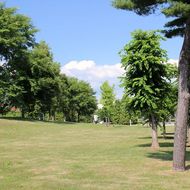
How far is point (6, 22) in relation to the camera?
54.4 m

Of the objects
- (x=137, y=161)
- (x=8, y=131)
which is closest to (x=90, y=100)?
(x=8, y=131)

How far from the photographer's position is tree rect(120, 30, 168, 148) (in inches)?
950

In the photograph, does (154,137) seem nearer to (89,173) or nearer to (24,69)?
(89,173)

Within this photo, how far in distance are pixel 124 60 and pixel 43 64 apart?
36.1 metres

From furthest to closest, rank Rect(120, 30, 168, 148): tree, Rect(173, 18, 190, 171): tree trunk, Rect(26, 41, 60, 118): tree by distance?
Rect(26, 41, 60, 118): tree, Rect(120, 30, 168, 148): tree, Rect(173, 18, 190, 171): tree trunk

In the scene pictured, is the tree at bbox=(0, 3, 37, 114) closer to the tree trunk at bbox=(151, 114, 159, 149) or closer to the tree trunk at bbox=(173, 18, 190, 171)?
the tree trunk at bbox=(151, 114, 159, 149)

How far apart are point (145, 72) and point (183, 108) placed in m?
10.1

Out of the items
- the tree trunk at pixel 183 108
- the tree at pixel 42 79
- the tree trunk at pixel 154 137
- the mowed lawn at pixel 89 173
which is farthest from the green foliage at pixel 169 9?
the tree at pixel 42 79

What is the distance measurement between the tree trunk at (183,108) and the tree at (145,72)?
9.08 meters

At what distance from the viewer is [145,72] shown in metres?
24.6

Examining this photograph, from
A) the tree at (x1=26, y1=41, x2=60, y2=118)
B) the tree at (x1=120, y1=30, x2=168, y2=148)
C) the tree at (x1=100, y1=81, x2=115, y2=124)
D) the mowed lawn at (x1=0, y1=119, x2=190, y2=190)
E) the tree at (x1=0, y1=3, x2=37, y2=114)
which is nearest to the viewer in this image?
the mowed lawn at (x1=0, y1=119, x2=190, y2=190)

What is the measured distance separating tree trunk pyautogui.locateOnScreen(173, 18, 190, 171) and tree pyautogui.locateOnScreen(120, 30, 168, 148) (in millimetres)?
9084

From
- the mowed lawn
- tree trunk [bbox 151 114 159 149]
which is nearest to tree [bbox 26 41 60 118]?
tree trunk [bbox 151 114 159 149]

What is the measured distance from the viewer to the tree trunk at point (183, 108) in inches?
578
